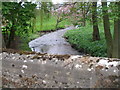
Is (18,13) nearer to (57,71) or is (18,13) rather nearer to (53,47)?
(57,71)

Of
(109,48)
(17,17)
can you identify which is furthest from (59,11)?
(17,17)

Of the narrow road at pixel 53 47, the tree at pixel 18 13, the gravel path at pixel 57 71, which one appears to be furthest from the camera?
the narrow road at pixel 53 47

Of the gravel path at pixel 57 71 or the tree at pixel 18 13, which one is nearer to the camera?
the gravel path at pixel 57 71

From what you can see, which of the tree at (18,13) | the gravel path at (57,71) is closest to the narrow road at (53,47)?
the tree at (18,13)

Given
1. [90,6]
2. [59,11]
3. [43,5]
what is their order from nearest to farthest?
1. [43,5]
2. [90,6]
3. [59,11]

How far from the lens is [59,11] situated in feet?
21.9

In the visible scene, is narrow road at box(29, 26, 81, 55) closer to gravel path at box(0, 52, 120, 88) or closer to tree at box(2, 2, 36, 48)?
tree at box(2, 2, 36, 48)

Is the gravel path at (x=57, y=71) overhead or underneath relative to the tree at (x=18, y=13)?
underneath

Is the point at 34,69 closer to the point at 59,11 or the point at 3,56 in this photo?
the point at 3,56

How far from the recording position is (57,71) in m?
1.30

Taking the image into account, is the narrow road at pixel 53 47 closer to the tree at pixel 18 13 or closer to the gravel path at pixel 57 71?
the tree at pixel 18 13

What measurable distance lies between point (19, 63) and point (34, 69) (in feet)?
0.54

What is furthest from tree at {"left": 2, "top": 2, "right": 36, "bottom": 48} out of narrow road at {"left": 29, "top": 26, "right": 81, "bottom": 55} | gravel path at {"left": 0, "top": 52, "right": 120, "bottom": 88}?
narrow road at {"left": 29, "top": 26, "right": 81, "bottom": 55}

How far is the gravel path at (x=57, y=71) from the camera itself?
119 centimetres
